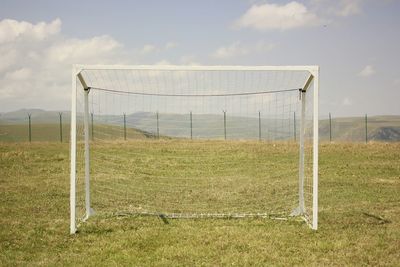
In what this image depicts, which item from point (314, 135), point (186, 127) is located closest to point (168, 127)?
point (186, 127)

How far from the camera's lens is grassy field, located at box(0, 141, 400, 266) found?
22.8 ft

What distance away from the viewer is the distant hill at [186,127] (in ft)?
41.5

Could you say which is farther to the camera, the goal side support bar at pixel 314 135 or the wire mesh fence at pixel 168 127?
the wire mesh fence at pixel 168 127

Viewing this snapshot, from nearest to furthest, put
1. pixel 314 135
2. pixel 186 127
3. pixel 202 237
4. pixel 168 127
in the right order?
pixel 202 237 → pixel 314 135 → pixel 186 127 → pixel 168 127

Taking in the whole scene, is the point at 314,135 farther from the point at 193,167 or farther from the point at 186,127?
the point at 193,167

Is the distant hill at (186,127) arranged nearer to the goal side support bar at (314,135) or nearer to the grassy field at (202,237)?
the goal side support bar at (314,135)

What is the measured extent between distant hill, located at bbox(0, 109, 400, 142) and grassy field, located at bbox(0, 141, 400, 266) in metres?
2.02

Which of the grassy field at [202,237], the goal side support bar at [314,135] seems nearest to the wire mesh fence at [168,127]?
the goal side support bar at [314,135]

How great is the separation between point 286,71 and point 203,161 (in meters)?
10.5

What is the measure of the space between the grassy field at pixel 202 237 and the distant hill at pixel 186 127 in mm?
2016

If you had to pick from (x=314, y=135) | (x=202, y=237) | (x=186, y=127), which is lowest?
(x=202, y=237)

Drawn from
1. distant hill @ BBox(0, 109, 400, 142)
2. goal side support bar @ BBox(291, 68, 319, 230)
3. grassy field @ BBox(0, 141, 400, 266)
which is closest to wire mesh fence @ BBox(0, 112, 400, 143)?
distant hill @ BBox(0, 109, 400, 142)

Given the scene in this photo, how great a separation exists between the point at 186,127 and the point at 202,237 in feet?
9.54

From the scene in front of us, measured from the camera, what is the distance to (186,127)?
10.4m
